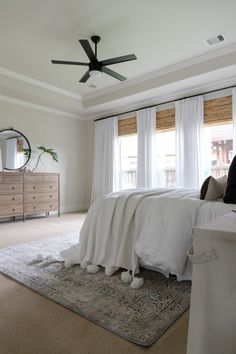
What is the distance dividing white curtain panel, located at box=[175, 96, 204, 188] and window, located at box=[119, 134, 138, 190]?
53.1 inches

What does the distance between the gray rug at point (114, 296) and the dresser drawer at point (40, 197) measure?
2.65 m

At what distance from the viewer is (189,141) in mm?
4883

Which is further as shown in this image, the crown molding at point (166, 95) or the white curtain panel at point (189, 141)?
the white curtain panel at point (189, 141)

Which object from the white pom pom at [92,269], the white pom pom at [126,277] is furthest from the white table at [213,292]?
the white pom pom at [92,269]

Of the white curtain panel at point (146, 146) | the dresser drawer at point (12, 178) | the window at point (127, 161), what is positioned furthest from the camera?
the window at point (127, 161)

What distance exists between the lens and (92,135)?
6812 mm

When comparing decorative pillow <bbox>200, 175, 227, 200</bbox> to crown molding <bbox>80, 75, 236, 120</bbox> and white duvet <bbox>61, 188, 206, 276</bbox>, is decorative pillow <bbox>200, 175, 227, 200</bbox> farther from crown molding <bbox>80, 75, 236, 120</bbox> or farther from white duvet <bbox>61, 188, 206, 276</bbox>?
crown molding <bbox>80, 75, 236, 120</bbox>

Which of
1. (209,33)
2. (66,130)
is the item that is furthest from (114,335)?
(66,130)

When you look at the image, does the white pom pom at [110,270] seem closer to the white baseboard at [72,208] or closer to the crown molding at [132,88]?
the crown molding at [132,88]

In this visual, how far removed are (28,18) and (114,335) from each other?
3.68 m

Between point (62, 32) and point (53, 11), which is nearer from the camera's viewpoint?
point (53, 11)

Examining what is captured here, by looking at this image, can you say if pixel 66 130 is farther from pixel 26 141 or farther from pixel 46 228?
pixel 46 228

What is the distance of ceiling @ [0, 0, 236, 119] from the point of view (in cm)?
298

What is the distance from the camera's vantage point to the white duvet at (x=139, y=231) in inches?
74.3
